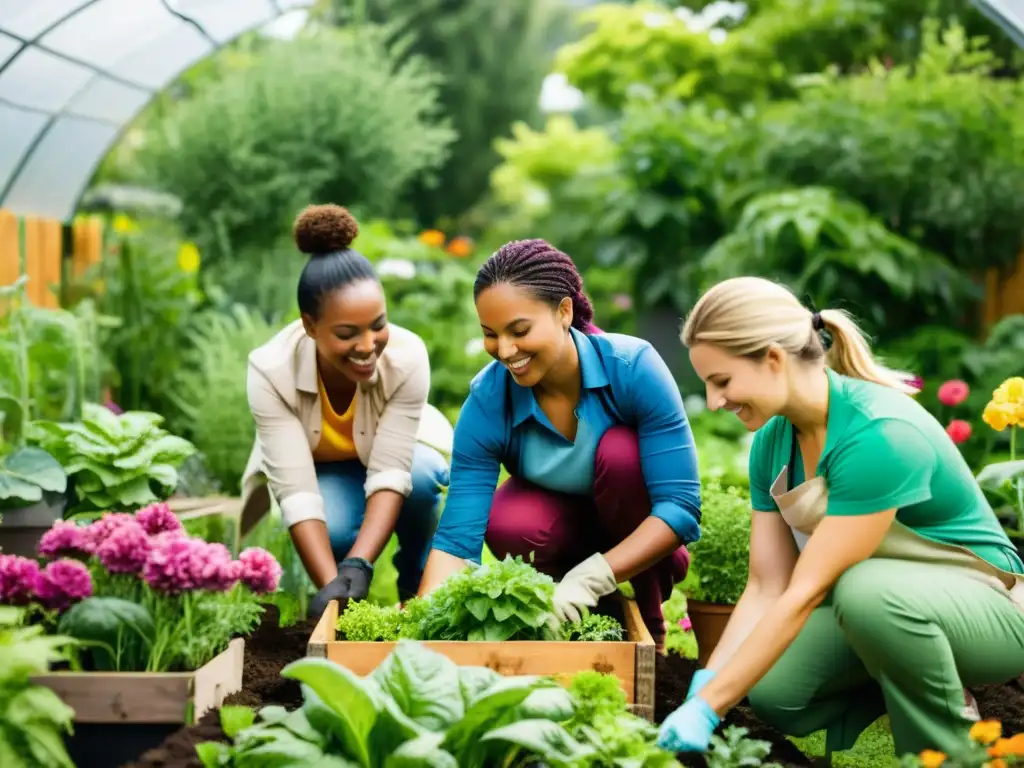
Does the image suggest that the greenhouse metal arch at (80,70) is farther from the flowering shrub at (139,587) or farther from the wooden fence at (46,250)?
the flowering shrub at (139,587)

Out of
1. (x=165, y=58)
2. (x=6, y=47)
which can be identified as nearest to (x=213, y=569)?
(x=6, y=47)

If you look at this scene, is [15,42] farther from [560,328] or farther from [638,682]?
[638,682]

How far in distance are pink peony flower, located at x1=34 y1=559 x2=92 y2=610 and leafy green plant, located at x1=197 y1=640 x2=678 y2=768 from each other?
0.45 meters

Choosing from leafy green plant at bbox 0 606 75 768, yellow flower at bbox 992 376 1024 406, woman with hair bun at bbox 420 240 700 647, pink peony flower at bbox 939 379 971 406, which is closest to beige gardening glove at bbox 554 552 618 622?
woman with hair bun at bbox 420 240 700 647

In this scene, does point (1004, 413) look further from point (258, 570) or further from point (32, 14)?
point (32, 14)

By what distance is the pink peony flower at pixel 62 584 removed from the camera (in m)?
2.41

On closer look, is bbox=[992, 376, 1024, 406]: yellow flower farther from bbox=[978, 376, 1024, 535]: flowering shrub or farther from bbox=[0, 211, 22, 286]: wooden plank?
bbox=[0, 211, 22, 286]: wooden plank

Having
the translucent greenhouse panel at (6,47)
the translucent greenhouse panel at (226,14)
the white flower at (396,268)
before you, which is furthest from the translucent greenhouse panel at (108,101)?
the white flower at (396,268)

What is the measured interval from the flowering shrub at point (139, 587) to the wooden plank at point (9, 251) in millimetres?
3549

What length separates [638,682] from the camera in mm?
2547

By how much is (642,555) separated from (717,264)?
397 cm

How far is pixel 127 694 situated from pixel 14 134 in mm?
4669

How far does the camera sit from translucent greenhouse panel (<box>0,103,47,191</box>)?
19.9 ft

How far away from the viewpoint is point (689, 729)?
89.4 inches
